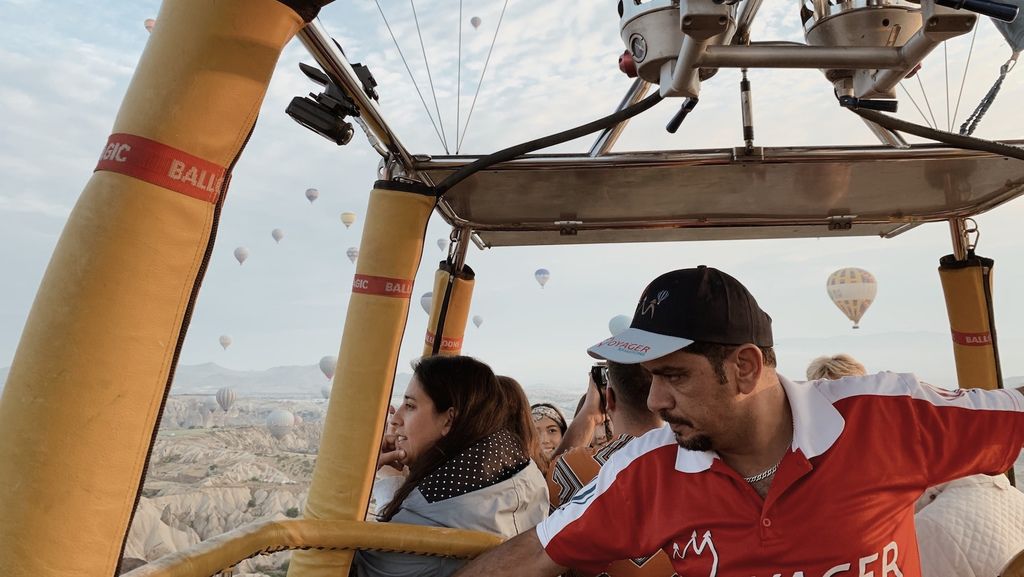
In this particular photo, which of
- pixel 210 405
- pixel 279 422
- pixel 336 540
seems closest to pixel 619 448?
pixel 336 540

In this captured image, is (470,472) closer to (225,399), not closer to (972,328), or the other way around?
(972,328)

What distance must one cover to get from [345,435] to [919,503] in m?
1.56

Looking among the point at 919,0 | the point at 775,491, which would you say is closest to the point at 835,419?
the point at 775,491

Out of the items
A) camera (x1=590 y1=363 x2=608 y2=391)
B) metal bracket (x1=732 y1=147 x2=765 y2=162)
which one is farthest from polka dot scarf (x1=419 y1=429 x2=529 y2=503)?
camera (x1=590 y1=363 x2=608 y2=391)

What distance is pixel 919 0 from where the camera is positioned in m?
1.57

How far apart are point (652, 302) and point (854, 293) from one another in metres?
19.6

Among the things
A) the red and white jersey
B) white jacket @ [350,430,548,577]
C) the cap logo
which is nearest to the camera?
the red and white jersey

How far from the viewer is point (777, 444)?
152cm

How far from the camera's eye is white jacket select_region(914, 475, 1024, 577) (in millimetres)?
1777

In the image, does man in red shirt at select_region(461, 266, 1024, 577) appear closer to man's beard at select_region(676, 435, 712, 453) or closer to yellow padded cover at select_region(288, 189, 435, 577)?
man's beard at select_region(676, 435, 712, 453)

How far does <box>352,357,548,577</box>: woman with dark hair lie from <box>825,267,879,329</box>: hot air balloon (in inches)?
743

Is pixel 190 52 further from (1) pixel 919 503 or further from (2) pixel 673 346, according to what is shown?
(1) pixel 919 503

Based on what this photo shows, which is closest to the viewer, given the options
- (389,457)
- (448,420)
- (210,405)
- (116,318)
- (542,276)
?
(116,318)

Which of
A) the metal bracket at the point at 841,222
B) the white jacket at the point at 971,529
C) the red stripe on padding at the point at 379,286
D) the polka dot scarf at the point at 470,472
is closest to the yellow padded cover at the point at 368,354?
the red stripe on padding at the point at 379,286
